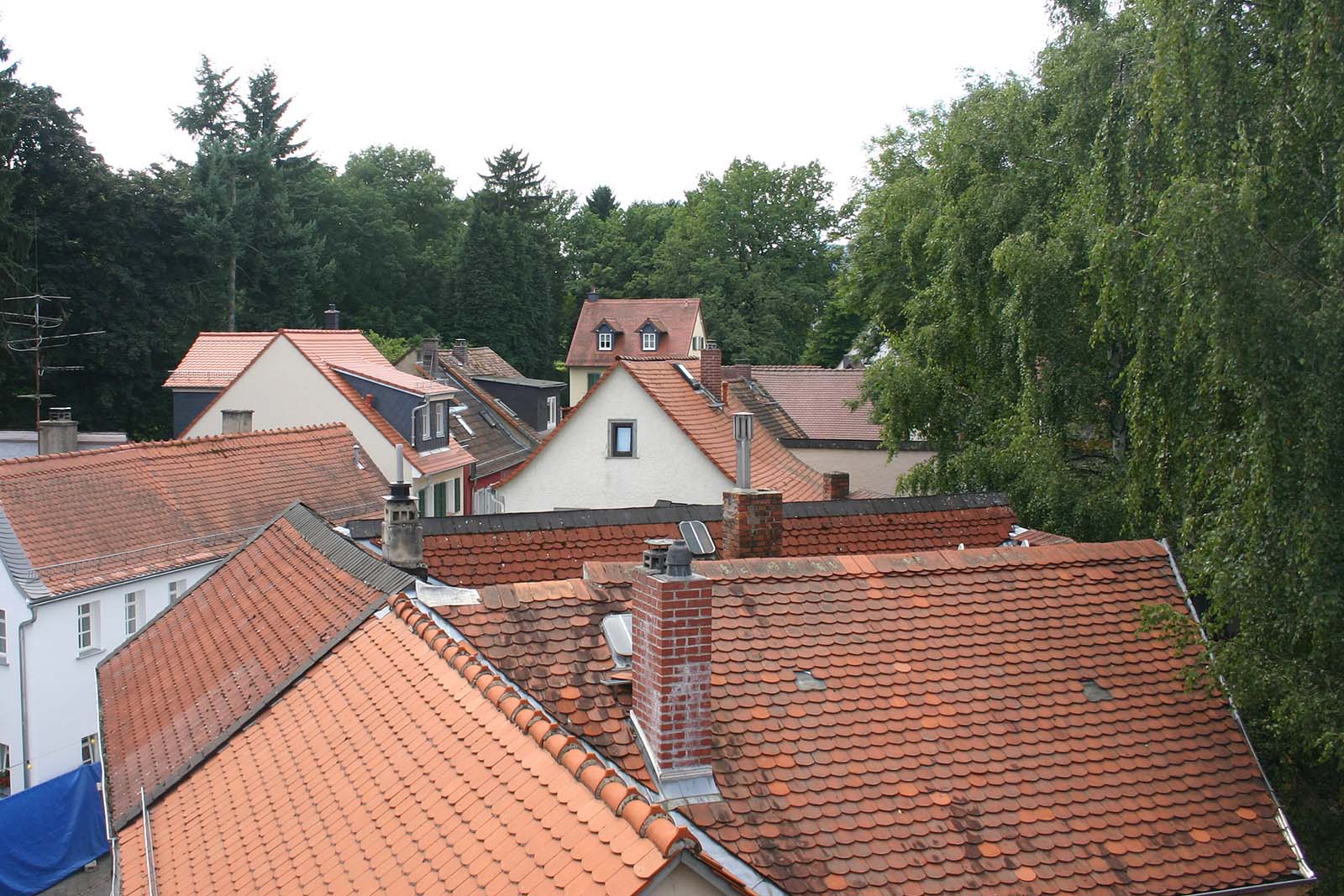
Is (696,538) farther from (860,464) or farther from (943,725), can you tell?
(860,464)

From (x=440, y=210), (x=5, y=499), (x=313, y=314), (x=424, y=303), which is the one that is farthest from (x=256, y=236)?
(x=5, y=499)

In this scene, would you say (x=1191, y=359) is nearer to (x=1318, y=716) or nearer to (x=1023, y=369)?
(x=1318, y=716)

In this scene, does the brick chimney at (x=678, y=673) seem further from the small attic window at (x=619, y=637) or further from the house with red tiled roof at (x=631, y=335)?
the house with red tiled roof at (x=631, y=335)

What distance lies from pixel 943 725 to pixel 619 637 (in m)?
2.61

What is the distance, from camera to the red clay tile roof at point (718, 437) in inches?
909

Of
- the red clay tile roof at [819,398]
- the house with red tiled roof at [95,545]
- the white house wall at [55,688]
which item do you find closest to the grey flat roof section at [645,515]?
the house with red tiled roof at [95,545]

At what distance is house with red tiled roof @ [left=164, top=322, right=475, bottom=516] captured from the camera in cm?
3272

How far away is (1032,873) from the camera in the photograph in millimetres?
7691

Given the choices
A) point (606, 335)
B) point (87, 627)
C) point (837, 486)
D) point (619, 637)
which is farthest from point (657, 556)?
point (606, 335)

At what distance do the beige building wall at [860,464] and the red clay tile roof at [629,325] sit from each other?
34468 millimetres

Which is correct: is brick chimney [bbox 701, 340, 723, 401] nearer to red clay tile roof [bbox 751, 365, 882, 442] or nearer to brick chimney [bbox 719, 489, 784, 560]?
red clay tile roof [bbox 751, 365, 882, 442]

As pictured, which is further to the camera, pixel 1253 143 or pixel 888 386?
pixel 888 386

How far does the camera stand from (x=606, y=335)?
6600cm

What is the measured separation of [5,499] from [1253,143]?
821 inches
